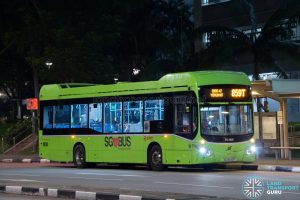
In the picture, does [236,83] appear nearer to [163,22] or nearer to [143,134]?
[143,134]

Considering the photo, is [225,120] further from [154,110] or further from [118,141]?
[118,141]

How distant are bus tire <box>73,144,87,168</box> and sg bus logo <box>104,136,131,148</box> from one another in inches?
74.6

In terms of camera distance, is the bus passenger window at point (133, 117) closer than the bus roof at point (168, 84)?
No

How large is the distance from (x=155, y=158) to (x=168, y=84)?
9.35 feet

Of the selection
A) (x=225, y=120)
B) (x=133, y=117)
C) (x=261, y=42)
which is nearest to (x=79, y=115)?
(x=133, y=117)

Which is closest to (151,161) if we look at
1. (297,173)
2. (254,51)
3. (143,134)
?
(143,134)

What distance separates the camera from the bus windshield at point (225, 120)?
75.4ft

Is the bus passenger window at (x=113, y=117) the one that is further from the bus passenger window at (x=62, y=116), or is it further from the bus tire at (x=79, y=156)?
the bus passenger window at (x=62, y=116)

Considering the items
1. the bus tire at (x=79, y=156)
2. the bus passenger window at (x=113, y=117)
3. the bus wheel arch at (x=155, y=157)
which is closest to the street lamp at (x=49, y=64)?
the bus tire at (x=79, y=156)

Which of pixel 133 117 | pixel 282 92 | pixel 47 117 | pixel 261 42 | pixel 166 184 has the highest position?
pixel 261 42

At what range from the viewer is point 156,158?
80.7 feet

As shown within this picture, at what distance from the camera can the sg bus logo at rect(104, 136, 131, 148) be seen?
84.4 ft

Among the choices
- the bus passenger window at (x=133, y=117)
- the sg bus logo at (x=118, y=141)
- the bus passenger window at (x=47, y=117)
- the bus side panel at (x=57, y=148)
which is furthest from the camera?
the bus passenger window at (x=47, y=117)

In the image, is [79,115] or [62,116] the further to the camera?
[62,116]
